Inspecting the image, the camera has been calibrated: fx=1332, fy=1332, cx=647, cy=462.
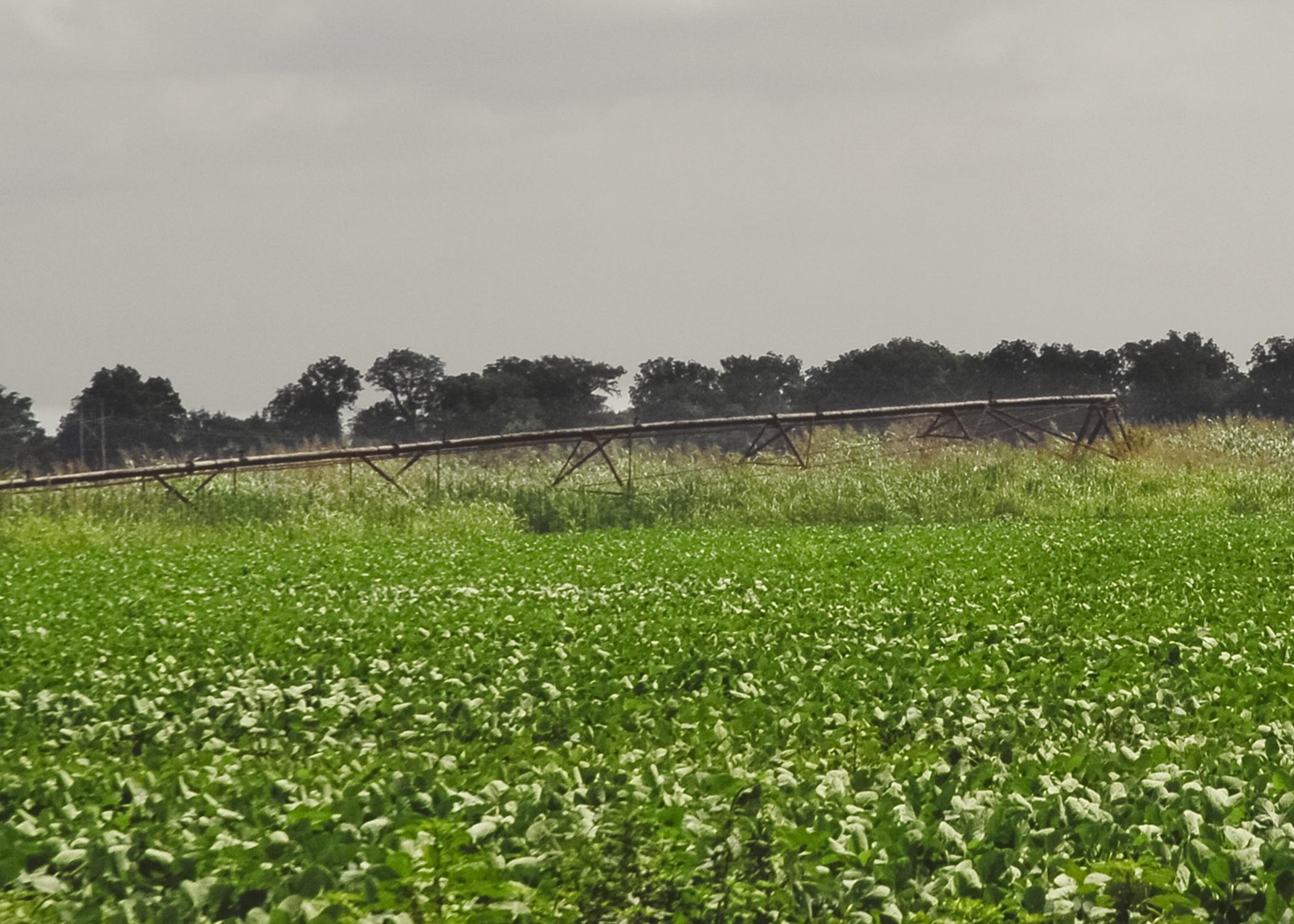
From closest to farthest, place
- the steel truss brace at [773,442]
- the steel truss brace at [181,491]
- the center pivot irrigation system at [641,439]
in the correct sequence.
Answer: the steel truss brace at [181,491] < the center pivot irrigation system at [641,439] < the steel truss brace at [773,442]

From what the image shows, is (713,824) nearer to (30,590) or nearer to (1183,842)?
(1183,842)

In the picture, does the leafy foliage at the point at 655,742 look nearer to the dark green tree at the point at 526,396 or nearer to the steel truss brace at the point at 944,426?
the steel truss brace at the point at 944,426

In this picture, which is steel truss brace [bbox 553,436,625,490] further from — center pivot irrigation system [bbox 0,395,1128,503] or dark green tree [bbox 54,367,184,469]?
dark green tree [bbox 54,367,184,469]

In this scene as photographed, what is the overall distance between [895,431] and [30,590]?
2105cm

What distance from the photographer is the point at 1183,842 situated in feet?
15.6

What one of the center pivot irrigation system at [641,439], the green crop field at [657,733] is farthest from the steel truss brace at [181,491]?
the green crop field at [657,733]

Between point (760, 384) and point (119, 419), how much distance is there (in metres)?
30.3

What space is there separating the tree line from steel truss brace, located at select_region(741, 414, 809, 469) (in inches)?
1223

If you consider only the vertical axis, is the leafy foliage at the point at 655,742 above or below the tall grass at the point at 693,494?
below

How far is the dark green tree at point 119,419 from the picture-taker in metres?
60.8

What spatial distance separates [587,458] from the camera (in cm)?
2661

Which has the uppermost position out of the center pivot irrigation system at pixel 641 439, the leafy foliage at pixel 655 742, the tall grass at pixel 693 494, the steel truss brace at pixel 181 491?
the center pivot irrigation system at pixel 641 439

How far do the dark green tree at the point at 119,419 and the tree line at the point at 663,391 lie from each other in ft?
0.20

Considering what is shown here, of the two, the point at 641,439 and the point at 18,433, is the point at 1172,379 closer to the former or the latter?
the point at 641,439
